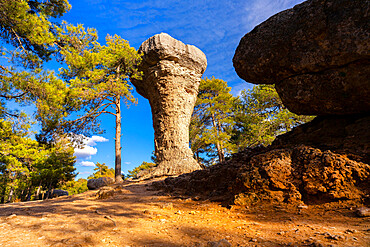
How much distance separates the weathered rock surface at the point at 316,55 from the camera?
10.7 feet

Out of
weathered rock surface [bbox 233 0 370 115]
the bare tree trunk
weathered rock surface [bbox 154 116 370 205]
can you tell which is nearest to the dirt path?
weathered rock surface [bbox 154 116 370 205]

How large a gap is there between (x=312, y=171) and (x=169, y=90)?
11888 millimetres

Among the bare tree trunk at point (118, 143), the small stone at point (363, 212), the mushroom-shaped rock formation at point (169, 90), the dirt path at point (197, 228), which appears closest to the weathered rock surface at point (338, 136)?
the small stone at point (363, 212)

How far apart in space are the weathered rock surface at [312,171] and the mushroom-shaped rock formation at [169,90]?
8.81 m

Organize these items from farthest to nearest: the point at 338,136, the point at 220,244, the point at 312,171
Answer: the point at 338,136, the point at 312,171, the point at 220,244

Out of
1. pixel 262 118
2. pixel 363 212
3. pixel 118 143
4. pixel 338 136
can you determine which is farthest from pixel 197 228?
pixel 262 118

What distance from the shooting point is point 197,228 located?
268 centimetres

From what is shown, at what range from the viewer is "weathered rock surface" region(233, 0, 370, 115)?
3273mm

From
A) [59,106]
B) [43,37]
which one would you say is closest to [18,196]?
[59,106]

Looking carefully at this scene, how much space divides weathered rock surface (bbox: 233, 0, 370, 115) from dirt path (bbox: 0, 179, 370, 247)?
221 cm

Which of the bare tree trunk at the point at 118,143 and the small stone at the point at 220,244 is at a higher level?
the bare tree trunk at the point at 118,143

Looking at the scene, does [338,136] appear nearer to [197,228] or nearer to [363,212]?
[363,212]

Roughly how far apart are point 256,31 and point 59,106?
10542mm

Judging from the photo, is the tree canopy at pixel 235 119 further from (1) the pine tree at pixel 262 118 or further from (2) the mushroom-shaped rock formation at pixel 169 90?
(2) the mushroom-shaped rock formation at pixel 169 90
